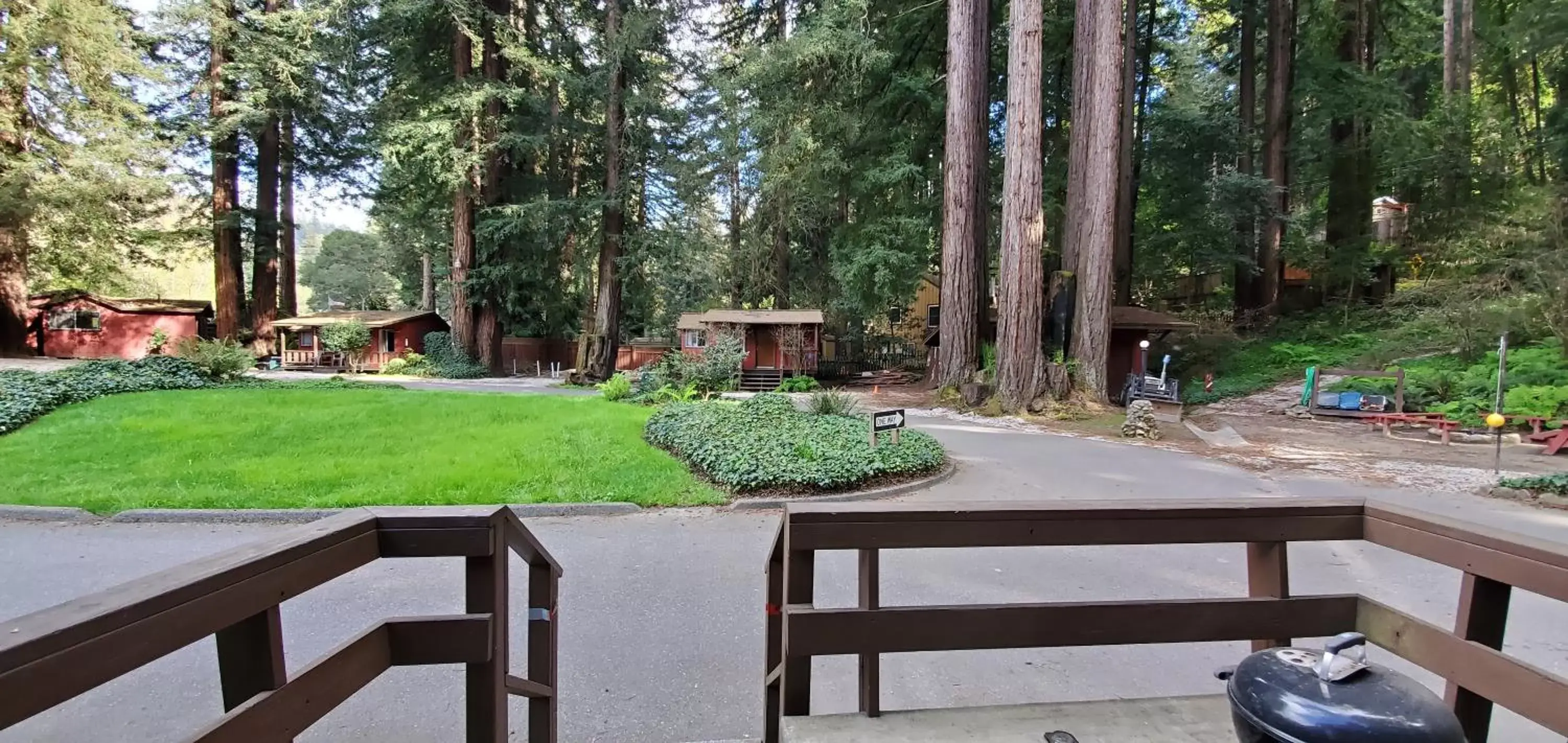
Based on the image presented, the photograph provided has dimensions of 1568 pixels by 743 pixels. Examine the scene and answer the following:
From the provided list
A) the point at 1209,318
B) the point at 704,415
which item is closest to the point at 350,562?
the point at 704,415

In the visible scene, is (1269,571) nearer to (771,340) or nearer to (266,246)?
(771,340)

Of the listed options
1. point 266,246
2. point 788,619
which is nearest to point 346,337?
point 266,246

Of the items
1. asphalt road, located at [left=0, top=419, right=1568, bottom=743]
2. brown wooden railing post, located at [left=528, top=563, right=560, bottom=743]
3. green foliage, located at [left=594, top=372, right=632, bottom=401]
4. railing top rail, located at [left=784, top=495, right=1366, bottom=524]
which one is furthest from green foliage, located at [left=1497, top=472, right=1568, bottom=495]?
green foliage, located at [left=594, top=372, right=632, bottom=401]

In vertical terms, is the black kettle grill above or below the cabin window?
below

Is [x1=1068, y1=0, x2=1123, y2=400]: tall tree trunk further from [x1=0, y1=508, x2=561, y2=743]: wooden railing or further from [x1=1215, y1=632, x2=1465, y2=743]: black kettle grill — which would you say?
[x1=0, y1=508, x2=561, y2=743]: wooden railing

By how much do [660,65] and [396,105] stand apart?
11655mm

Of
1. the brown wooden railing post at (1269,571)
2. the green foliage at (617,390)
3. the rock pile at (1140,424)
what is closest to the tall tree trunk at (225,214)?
the green foliage at (617,390)

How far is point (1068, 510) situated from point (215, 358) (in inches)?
800

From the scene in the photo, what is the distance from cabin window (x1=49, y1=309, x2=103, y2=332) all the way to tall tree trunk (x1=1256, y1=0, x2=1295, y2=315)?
46.6 m

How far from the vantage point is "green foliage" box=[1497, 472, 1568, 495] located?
7.18m

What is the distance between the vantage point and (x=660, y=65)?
26.0 m

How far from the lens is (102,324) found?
97.1 ft

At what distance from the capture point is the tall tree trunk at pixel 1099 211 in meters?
14.6

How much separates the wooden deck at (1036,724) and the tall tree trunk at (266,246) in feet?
112
